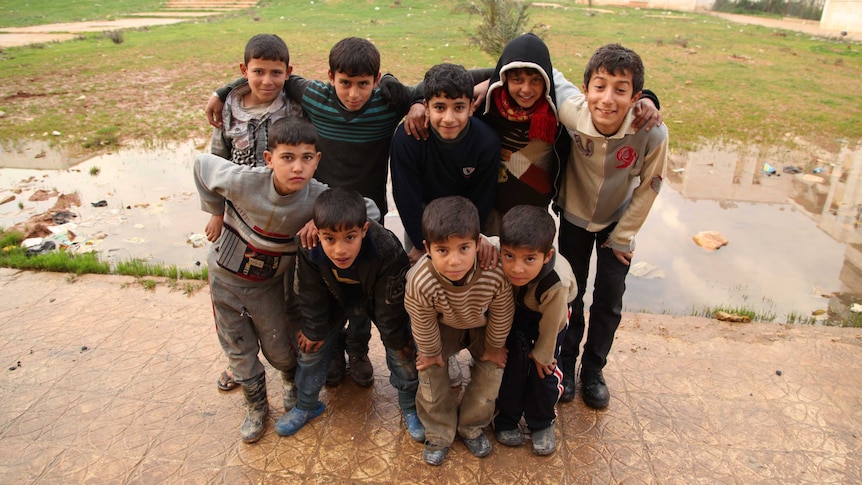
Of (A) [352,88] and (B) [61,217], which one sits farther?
(B) [61,217]

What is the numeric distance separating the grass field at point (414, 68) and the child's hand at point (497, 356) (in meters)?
5.82

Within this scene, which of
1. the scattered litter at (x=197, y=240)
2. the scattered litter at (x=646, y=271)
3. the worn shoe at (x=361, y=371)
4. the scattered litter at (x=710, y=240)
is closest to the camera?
the worn shoe at (x=361, y=371)

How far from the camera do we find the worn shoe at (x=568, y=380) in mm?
2896

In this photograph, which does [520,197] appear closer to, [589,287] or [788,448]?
[788,448]

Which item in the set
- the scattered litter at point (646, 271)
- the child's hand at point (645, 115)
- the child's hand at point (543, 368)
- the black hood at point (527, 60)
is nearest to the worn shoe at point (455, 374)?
the child's hand at point (543, 368)

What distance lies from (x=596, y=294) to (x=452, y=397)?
34.5 inches

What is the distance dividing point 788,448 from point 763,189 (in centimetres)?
429

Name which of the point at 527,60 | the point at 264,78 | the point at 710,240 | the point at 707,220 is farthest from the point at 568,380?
the point at 707,220

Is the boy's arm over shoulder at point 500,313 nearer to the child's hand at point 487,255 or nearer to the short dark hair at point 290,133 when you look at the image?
the child's hand at point 487,255

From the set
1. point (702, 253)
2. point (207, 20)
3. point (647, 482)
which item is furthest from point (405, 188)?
point (207, 20)

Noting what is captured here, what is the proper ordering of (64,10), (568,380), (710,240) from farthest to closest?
(64,10) < (710,240) < (568,380)

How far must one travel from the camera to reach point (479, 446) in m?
2.57

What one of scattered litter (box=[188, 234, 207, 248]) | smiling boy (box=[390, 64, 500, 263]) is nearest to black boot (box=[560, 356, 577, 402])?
smiling boy (box=[390, 64, 500, 263])

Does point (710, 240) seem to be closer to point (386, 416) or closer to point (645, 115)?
point (645, 115)
